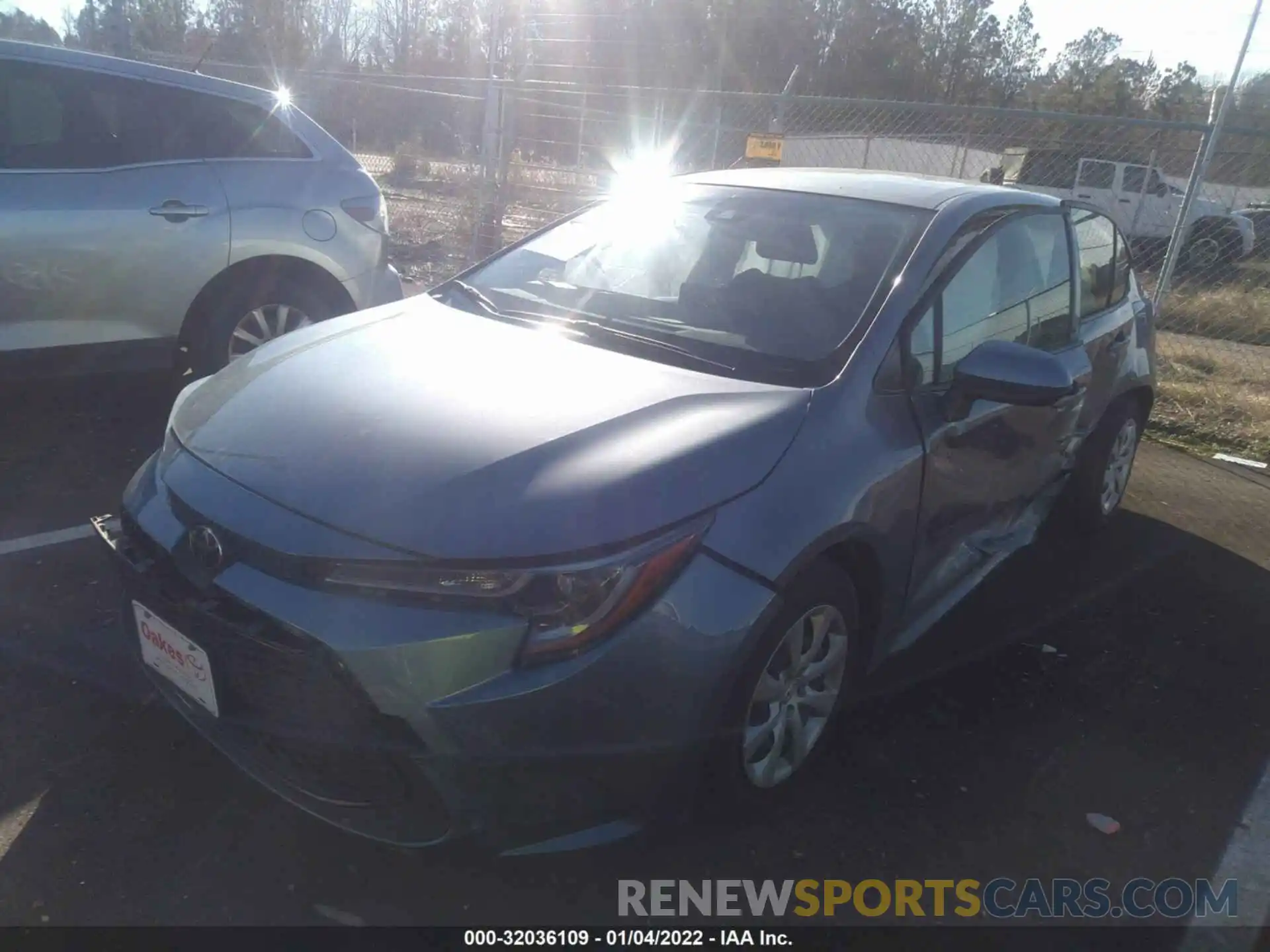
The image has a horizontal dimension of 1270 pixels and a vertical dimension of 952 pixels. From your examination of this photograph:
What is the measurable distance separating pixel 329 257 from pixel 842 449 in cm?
345

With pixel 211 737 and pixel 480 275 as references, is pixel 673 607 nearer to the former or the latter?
pixel 211 737

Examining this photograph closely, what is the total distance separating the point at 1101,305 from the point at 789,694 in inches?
109

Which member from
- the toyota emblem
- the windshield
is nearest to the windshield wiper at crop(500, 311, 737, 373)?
the windshield

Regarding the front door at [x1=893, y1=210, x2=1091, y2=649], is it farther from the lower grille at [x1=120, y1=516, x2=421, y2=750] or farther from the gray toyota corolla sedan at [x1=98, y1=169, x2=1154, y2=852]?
the lower grille at [x1=120, y1=516, x2=421, y2=750]

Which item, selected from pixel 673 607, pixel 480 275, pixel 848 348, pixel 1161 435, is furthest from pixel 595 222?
pixel 1161 435

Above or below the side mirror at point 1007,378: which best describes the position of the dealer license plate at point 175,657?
below

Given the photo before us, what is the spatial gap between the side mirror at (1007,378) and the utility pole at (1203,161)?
419 cm

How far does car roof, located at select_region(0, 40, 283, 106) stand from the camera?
15.1ft

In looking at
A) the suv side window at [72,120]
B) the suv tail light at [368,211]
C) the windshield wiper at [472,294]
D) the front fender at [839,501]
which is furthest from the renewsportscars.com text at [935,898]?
the suv side window at [72,120]

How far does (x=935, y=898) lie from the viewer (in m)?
2.58

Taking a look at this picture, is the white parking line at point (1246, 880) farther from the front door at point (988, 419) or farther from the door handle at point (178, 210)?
the door handle at point (178, 210)

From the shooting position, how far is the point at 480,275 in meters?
3.82

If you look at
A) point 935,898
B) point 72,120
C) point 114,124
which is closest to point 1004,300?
point 935,898

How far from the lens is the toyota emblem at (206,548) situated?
7.48ft
